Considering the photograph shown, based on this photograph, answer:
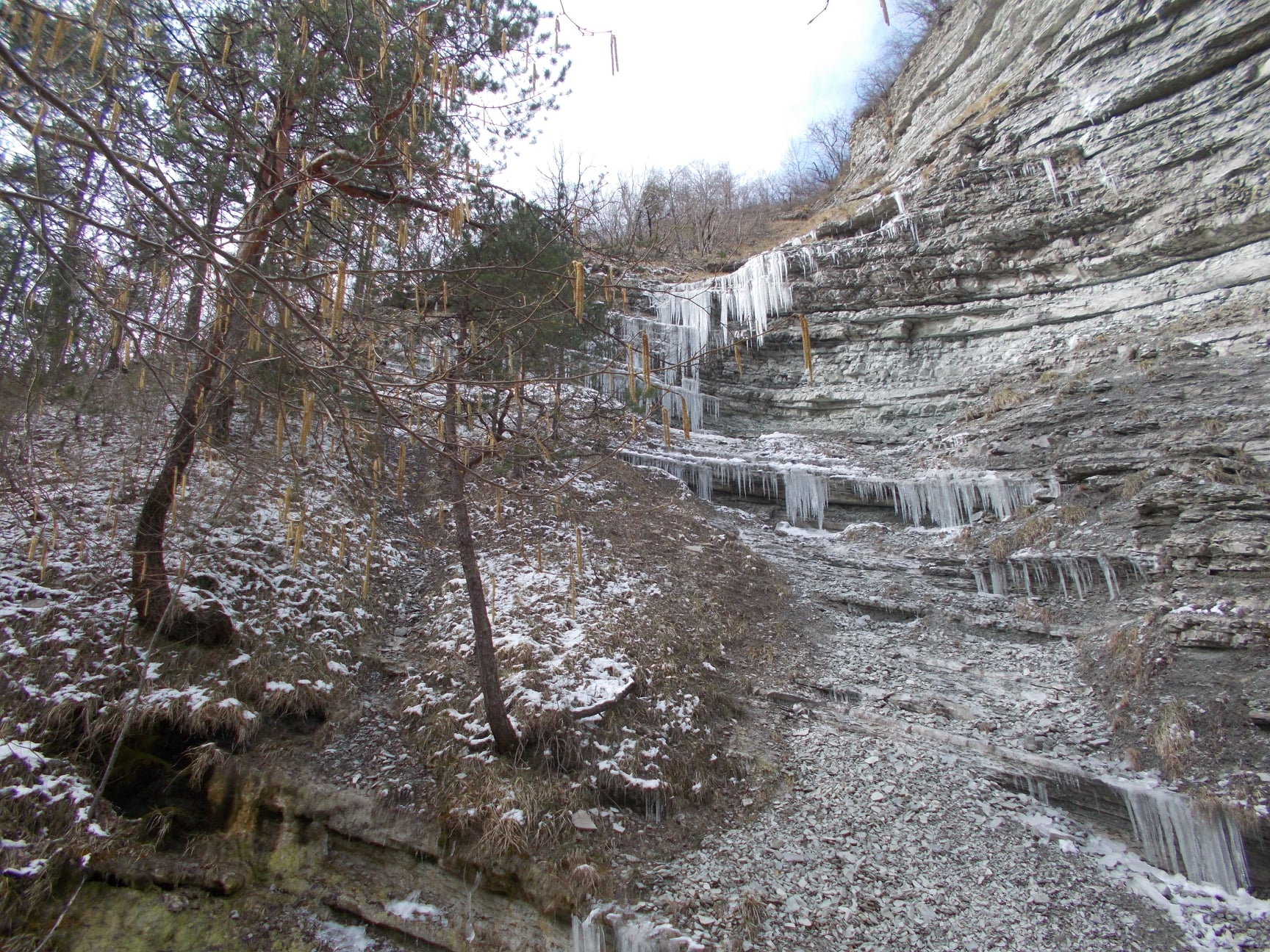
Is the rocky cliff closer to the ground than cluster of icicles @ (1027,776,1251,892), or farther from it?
farther from it

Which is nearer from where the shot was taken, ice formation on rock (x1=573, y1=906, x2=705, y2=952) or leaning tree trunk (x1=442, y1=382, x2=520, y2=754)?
ice formation on rock (x1=573, y1=906, x2=705, y2=952)

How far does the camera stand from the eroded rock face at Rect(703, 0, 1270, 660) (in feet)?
27.0

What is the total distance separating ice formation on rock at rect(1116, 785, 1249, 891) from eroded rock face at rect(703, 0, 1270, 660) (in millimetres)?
2229

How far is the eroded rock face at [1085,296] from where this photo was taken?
823 cm

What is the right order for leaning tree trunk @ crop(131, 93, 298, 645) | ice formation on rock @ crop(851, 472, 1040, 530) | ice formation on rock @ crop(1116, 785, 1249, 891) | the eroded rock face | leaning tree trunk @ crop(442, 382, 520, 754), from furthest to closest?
ice formation on rock @ crop(851, 472, 1040, 530) → the eroded rock face → leaning tree trunk @ crop(442, 382, 520, 754) → ice formation on rock @ crop(1116, 785, 1249, 891) → leaning tree trunk @ crop(131, 93, 298, 645)

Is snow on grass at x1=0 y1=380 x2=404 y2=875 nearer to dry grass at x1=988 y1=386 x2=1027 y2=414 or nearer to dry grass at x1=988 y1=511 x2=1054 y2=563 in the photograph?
dry grass at x1=988 y1=511 x2=1054 y2=563

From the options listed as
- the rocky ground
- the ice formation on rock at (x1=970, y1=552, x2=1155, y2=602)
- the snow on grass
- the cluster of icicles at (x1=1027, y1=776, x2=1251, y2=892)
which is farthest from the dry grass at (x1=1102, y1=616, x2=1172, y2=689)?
the snow on grass

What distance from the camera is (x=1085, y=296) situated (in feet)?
39.1

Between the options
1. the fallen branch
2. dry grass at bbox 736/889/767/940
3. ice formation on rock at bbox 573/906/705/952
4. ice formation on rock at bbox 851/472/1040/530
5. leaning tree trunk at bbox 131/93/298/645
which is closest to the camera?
leaning tree trunk at bbox 131/93/298/645

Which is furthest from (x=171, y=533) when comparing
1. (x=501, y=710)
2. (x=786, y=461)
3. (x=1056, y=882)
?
(x=786, y=461)

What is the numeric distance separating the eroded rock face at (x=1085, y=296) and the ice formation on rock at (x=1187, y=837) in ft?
7.31

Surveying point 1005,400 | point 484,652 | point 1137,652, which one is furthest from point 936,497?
point 484,652

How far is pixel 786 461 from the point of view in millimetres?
12281

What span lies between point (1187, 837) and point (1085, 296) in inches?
410
